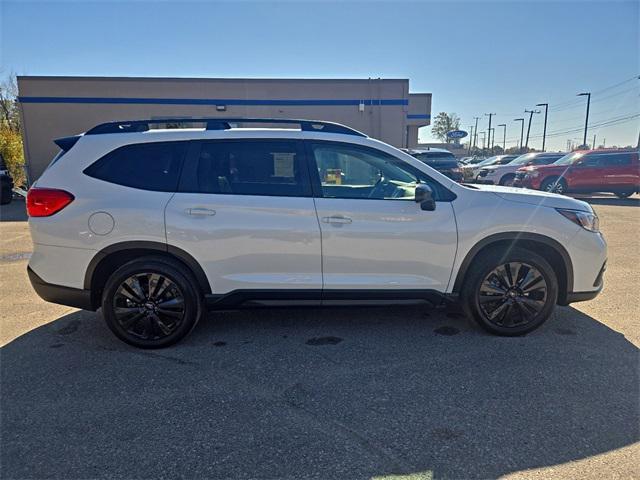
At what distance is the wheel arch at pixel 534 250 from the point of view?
352cm

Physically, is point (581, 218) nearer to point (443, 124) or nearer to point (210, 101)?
point (210, 101)

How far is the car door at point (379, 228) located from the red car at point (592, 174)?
13684 millimetres

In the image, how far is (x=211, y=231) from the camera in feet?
11.0

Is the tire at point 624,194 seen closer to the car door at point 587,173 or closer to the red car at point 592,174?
the red car at point 592,174

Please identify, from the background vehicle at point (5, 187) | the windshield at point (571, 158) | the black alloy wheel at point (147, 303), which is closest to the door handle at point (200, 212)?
the black alloy wheel at point (147, 303)

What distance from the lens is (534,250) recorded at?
3670 millimetres

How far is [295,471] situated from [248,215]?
197cm

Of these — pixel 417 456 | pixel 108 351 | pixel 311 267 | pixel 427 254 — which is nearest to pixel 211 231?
pixel 311 267

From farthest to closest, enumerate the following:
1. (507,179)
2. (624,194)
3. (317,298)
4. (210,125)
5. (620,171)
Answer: (507,179) < (624,194) < (620,171) < (210,125) < (317,298)

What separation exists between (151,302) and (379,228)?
208cm

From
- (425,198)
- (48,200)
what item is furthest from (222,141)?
(425,198)

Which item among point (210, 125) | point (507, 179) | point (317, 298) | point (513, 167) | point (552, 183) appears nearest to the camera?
point (317, 298)

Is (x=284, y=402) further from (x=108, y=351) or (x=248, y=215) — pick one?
(x=108, y=351)

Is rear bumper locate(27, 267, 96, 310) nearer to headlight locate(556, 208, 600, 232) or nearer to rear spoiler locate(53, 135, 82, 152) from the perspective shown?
rear spoiler locate(53, 135, 82, 152)
